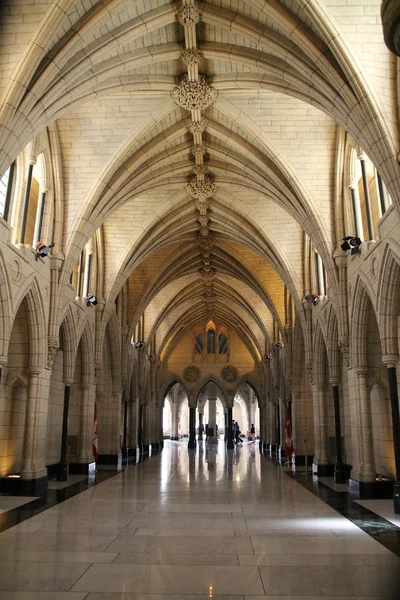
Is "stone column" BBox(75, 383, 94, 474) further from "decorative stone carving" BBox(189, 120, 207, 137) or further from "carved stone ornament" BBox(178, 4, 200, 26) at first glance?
"carved stone ornament" BBox(178, 4, 200, 26)

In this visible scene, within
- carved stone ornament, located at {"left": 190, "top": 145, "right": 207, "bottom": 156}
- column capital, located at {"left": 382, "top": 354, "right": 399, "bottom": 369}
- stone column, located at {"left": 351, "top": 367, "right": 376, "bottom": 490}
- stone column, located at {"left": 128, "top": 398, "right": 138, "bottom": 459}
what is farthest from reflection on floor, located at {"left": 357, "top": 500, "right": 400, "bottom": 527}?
stone column, located at {"left": 128, "top": 398, "right": 138, "bottom": 459}

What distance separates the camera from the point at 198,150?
15.9 metres

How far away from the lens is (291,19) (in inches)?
368

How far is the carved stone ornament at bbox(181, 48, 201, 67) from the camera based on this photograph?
11.4 m

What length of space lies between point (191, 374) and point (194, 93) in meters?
27.6

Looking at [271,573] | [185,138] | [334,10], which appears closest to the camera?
[271,573]

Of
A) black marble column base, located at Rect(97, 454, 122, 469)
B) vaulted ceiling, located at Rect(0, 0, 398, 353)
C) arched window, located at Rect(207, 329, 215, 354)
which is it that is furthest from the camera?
arched window, located at Rect(207, 329, 215, 354)

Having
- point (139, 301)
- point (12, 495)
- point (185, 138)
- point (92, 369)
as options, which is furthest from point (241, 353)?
point (12, 495)

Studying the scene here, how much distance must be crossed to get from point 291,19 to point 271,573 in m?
8.89

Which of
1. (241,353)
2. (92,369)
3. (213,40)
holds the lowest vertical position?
(92,369)

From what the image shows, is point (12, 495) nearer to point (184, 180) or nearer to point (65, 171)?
point (65, 171)

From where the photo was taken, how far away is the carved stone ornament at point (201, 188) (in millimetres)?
17797

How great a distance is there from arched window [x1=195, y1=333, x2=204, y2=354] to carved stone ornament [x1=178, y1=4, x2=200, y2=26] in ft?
97.7

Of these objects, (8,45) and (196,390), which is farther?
(196,390)
